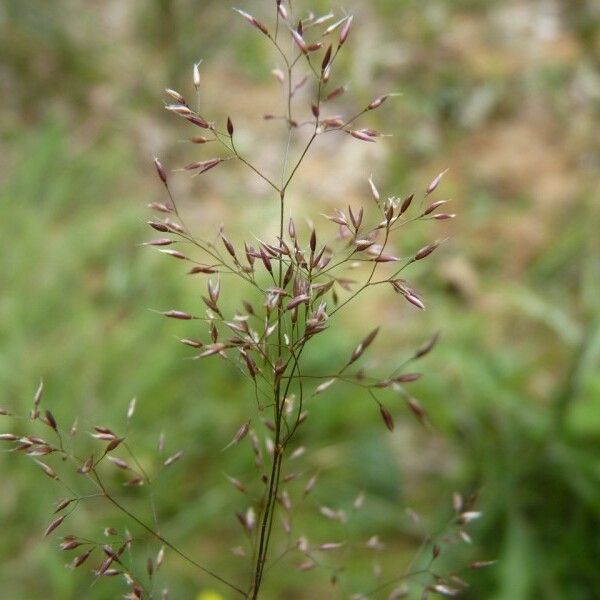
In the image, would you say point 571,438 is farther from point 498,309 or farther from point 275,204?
point 275,204

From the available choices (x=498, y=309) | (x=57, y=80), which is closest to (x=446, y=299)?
(x=498, y=309)

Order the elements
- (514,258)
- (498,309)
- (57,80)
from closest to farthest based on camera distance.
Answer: (498,309), (514,258), (57,80)

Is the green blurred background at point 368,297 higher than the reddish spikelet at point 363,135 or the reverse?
the reverse

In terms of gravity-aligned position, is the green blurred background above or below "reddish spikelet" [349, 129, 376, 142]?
below

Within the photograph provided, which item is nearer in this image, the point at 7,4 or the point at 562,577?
the point at 562,577

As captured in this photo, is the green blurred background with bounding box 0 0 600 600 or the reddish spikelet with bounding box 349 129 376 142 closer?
the reddish spikelet with bounding box 349 129 376 142

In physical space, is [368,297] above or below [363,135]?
below

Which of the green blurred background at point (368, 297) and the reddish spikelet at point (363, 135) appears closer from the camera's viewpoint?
the reddish spikelet at point (363, 135)

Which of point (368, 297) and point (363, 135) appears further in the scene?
point (368, 297)
